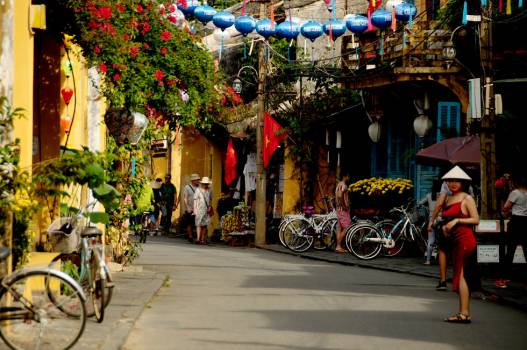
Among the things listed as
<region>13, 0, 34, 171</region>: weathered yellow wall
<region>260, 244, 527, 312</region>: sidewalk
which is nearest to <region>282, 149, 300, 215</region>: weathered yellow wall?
<region>260, 244, 527, 312</region>: sidewalk

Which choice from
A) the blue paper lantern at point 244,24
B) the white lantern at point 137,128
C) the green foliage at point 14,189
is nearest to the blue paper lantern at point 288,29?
the blue paper lantern at point 244,24

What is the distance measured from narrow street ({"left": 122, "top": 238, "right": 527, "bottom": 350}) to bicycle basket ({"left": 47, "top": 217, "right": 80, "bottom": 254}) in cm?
113

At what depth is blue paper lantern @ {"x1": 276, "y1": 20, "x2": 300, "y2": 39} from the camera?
2574 cm

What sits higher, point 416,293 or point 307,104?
point 307,104

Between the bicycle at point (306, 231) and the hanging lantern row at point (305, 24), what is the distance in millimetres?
4389

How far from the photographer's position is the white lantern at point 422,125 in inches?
1044

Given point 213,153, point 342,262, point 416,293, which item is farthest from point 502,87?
point 213,153

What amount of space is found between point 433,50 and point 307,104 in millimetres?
7065

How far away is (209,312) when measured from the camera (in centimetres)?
1348

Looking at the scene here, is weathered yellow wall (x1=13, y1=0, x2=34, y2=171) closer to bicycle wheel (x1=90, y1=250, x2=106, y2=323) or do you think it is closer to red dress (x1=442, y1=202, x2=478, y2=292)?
bicycle wheel (x1=90, y1=250, x2=106, y2=323)

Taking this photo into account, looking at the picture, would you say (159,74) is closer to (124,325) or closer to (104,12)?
(104,12)

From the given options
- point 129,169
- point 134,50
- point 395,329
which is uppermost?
point 134,50

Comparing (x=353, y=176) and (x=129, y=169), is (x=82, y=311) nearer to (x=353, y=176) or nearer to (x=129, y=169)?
(x=129, y=169)

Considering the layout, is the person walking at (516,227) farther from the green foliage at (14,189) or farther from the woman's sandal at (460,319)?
the green foliage at (14,189)
